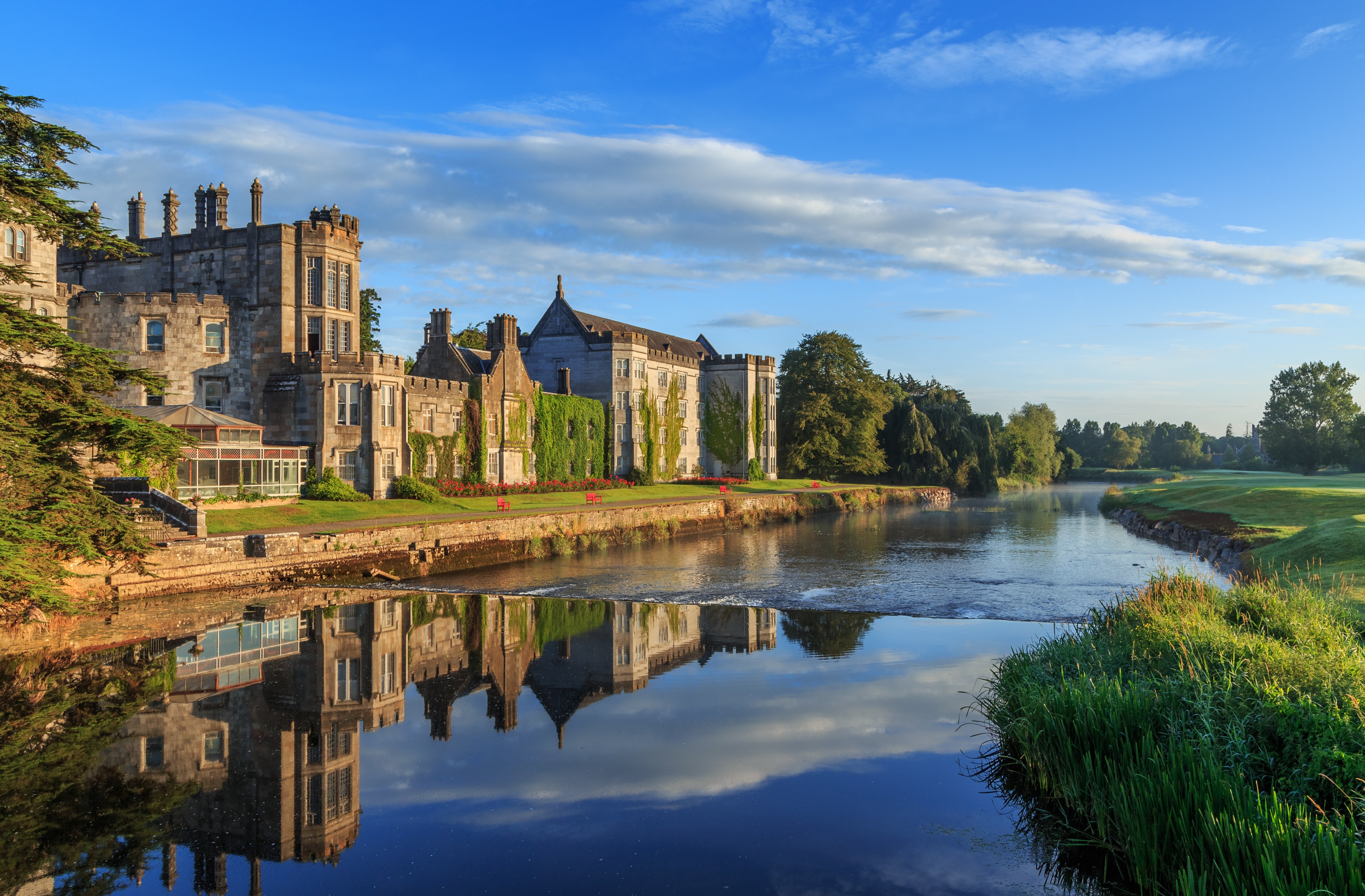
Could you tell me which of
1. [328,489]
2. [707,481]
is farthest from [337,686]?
[707,481]

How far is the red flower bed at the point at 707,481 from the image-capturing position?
211 ft

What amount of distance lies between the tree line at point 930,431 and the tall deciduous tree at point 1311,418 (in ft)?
0.37

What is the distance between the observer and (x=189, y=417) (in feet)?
105

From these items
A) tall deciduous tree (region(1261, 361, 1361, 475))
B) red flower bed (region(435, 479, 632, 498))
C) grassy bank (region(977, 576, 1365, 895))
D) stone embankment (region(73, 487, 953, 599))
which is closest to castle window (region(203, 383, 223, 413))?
red flower bed (region(435, 479, 632, 498))

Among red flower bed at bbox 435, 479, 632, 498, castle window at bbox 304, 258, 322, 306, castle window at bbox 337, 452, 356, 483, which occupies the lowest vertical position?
red flower bed at bbox 435, 479, 632, 498

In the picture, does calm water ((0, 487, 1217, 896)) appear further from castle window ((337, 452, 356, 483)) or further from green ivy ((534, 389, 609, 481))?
green ivy ((534, 389, 609, 481))

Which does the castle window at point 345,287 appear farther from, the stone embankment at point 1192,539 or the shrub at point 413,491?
the stone embankment at point 1192,539

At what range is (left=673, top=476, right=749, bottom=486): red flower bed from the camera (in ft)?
211

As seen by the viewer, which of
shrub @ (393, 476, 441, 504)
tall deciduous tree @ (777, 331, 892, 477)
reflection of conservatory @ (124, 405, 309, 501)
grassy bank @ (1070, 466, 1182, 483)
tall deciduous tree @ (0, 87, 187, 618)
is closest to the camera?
tall deciduous tree @ (0, 87, 187, 618)

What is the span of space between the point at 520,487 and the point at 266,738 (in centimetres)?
3465

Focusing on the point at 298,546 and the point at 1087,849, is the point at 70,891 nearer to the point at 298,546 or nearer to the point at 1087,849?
the point at 1087,849

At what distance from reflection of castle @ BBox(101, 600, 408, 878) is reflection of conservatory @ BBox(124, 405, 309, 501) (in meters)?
15.1

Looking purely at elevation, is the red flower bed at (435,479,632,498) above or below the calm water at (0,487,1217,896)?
above

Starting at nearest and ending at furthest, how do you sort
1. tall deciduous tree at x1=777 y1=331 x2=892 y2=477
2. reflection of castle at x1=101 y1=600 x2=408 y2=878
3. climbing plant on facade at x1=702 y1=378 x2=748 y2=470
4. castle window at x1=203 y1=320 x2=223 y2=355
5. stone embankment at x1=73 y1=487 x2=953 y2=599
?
1. reflection of castle at x1=101 y1=600 x2=408 y2=878
2. stone embankment at x1=73 y1=487 x2=953 y2=599
3. castle window at x1=203 y1=320 x2=223 y2=355
4. climbing plant on facade at x1=702 y1=378 x2=748 y2=470
5. tall deciduous tree at x1=777 y1=331 x2=892 y2=477
